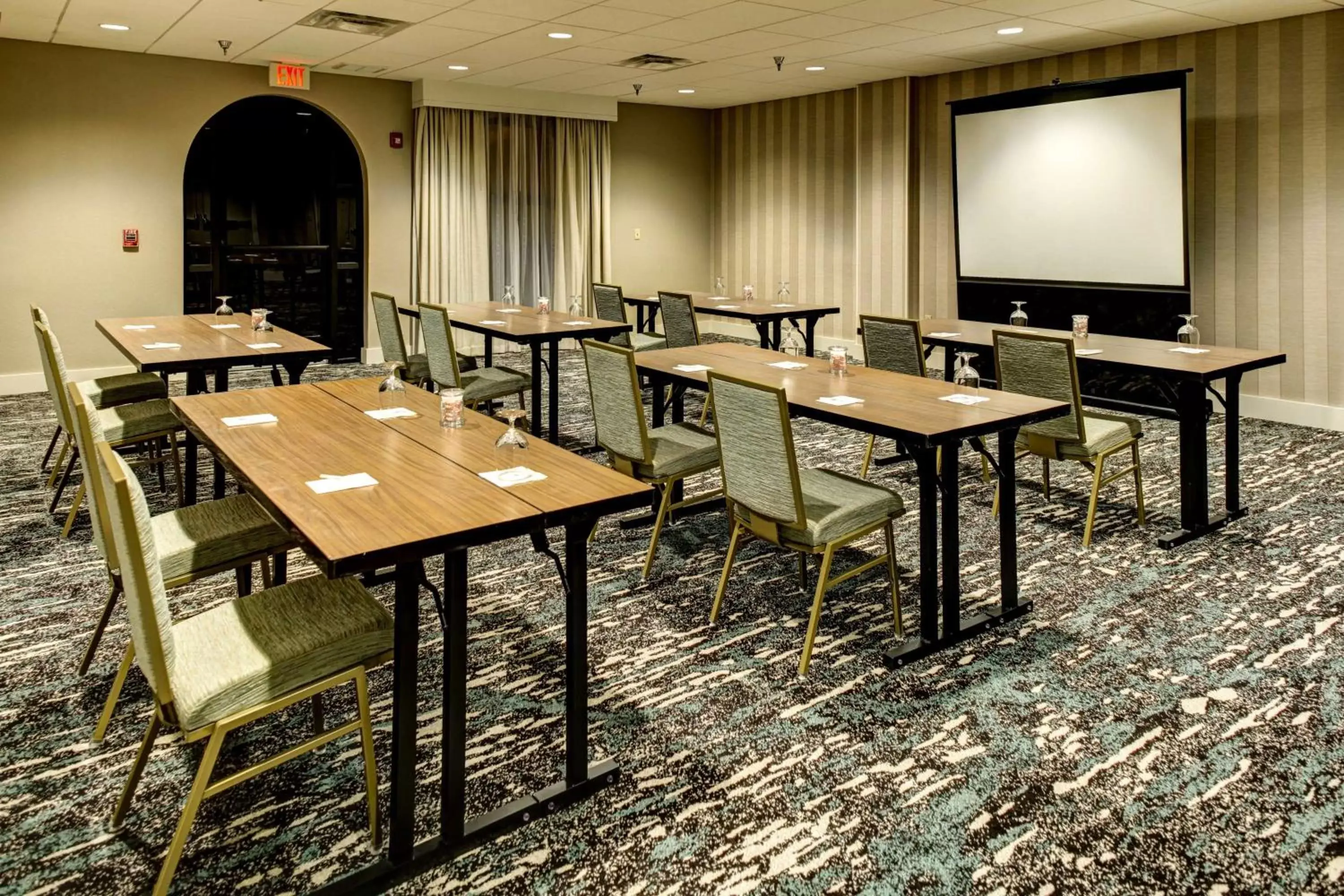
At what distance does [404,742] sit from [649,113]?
10206 millimetres

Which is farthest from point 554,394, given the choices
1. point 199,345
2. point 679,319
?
point 199,345

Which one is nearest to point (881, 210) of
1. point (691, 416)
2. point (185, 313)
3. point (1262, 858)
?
point (691, 416)

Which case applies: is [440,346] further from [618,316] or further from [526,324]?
[618,316]

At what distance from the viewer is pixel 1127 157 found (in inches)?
273

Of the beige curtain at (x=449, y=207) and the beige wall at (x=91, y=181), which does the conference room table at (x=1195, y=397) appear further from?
the beige wall at (x=91, y=181)

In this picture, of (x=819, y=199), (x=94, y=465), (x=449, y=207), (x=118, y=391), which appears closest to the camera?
(x=94, y=465)

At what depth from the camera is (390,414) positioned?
10.8ft

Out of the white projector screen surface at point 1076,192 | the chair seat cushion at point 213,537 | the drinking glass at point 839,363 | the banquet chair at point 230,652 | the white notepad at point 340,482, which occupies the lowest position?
the banquet chair at point 230,652

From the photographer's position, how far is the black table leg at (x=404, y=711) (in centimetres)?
197

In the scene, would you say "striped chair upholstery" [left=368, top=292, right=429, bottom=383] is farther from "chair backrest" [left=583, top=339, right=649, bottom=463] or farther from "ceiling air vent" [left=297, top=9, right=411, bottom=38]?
"chair backrest" [left=583, top=339, right=649, bottom=463]

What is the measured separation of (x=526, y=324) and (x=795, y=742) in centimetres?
397

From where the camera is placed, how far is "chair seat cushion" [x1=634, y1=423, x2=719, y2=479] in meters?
3.79

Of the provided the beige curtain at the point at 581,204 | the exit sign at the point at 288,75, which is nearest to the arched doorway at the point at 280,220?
the exit sign at the point at 288,75

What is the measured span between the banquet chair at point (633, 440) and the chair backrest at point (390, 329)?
2.15 metres
